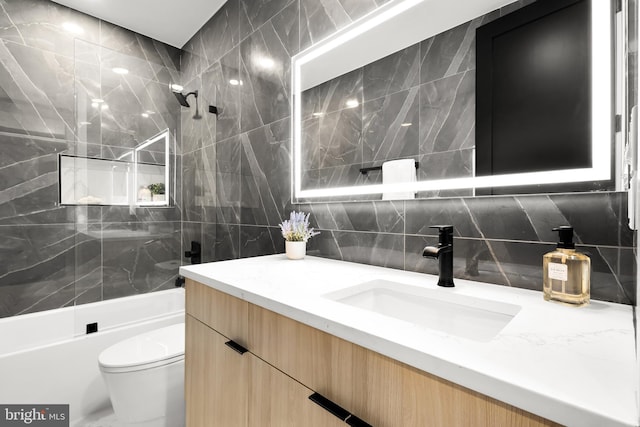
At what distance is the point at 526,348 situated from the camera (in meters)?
0.47

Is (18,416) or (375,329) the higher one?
(375,329)

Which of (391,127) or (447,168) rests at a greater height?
(391,127)

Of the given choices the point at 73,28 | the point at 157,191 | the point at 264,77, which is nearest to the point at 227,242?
the point at 157,191

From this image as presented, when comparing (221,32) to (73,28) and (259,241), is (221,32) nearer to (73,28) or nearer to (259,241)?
(73,28)

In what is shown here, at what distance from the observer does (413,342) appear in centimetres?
49

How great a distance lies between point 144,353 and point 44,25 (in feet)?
7.63

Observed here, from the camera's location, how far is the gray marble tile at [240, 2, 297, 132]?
Answer: 1630 millimetres

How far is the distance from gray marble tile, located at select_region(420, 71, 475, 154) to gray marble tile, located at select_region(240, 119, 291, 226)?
0.76 m

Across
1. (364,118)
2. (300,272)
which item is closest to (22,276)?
(300,272)

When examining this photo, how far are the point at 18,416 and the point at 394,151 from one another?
2298mm

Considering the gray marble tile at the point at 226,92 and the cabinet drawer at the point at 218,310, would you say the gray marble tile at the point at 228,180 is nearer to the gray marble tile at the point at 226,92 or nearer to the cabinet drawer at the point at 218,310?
the gray marble tile at the point at 226,92

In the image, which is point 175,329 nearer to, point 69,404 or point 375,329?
point 69,404

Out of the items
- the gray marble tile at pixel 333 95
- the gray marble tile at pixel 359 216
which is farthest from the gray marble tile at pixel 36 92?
the gray marble tile at pixel 359 216

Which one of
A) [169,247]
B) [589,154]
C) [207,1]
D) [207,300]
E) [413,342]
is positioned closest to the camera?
[413,342]
